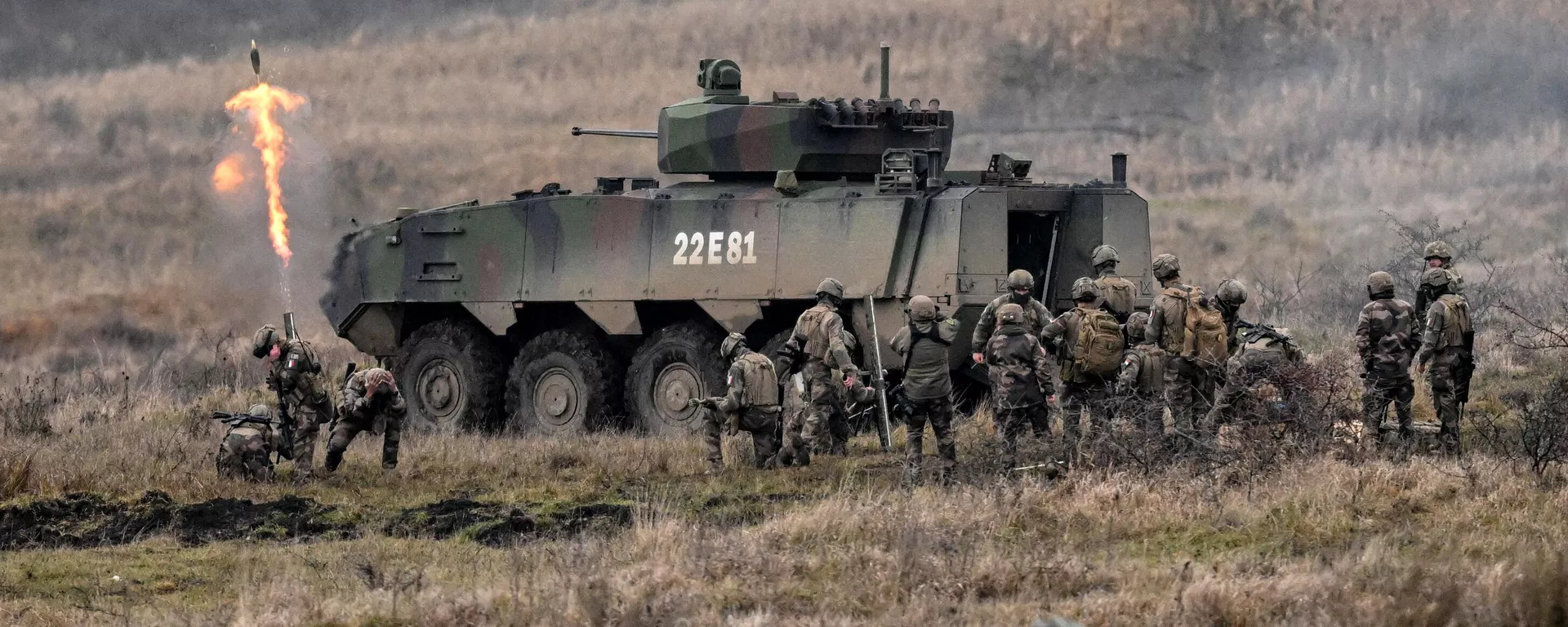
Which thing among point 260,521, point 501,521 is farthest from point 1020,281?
point 260,521

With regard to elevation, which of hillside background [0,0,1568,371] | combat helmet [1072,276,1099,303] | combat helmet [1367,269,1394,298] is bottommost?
combat helmet [1072,276,1099,303]

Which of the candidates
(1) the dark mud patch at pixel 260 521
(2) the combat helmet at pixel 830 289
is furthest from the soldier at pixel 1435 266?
A: (1) the dark mud patch at pixel 260 521

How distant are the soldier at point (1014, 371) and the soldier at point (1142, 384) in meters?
0.53

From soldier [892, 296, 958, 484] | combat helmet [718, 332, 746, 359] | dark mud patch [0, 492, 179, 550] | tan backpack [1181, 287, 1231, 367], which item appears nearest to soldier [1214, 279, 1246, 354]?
tan backpack [1181, 287, 1231, 367]

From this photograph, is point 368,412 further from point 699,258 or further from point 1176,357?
point 1176,357

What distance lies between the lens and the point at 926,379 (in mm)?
15500

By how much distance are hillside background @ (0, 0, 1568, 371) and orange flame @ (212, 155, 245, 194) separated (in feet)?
17.6

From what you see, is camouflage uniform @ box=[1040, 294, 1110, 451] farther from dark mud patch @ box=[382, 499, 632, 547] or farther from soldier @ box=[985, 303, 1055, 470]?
dark mud patch @ box=[382, 499, 632, 547]

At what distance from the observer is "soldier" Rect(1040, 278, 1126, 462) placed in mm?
15344

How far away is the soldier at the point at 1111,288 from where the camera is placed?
16297 millimetres

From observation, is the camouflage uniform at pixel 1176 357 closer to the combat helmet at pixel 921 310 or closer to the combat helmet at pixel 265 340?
the combat helmet at pixel 921 310

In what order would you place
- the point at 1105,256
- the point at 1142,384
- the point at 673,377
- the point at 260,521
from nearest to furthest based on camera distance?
1. the point at 260,521
2. the point at 1142,384
3. the point at 1105,256
4. the point at 673,377

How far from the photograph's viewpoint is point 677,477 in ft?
52.5

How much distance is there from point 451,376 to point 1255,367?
331 inches
